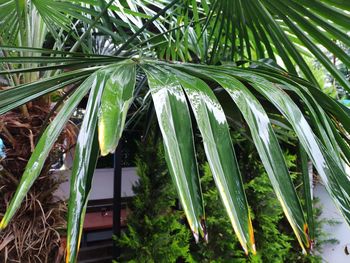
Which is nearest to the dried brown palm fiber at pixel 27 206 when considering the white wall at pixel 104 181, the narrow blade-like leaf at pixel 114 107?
the narrow blade-like leaf at pixel 114 107

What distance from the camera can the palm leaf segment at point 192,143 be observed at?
52 centimetres

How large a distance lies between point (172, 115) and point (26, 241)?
90cm

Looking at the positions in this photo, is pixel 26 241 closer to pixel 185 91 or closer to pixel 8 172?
pixel 8 172

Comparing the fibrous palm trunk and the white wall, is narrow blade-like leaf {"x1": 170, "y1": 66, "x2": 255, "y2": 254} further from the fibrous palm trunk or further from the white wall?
the white wall

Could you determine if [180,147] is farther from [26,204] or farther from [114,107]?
[26,204]

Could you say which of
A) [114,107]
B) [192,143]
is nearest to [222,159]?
[192,143]

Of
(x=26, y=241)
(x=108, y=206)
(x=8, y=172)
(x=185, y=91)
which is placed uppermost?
(x=185, y=91)

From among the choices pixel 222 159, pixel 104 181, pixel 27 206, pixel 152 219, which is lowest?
pixel 104 181

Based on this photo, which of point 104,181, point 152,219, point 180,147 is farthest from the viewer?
point 104,181

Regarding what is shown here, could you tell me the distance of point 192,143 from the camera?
577mm

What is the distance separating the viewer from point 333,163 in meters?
0.65

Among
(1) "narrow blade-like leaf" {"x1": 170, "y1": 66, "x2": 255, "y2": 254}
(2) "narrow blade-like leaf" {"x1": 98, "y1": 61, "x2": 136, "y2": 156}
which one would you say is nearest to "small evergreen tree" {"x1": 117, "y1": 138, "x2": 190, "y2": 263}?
(2) "narrow blade-like leaf" {"x1": 98, "y1": 61, "x2": 136, "y2": 156}

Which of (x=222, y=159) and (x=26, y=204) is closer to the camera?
(x=222, y=159)

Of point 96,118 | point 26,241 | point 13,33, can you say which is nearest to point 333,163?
point 96,118
